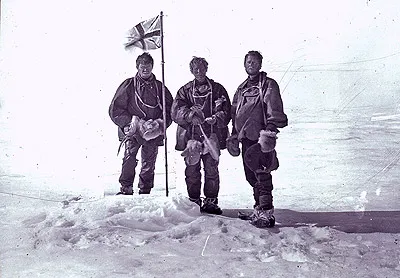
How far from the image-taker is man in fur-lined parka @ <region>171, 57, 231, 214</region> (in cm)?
252

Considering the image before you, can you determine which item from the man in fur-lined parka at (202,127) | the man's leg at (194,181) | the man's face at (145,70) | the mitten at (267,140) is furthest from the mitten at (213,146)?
the man's face at (145,70)

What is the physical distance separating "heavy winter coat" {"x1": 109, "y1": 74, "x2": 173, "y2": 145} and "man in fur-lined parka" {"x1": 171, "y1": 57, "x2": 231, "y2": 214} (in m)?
0.10

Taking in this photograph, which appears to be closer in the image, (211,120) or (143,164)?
(211,120)

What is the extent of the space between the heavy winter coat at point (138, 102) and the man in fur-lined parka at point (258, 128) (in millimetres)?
408

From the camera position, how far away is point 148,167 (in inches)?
104

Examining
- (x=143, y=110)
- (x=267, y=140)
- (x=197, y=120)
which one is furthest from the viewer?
(x=143, y=110)

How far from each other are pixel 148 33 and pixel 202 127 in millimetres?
597

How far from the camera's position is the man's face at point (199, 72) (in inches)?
101

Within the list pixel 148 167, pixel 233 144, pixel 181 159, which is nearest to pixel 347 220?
pixel 233 144

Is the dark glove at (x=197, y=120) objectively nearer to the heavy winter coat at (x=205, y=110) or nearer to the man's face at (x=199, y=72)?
the heavy winter coat at (x=205, y=110)

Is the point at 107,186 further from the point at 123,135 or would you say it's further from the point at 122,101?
the point at 122,101

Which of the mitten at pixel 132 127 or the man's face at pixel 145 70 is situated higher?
the man's face at pixel 145 70

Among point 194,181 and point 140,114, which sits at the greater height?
point 140,114

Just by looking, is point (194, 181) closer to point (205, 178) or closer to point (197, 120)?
point (205, 178)
